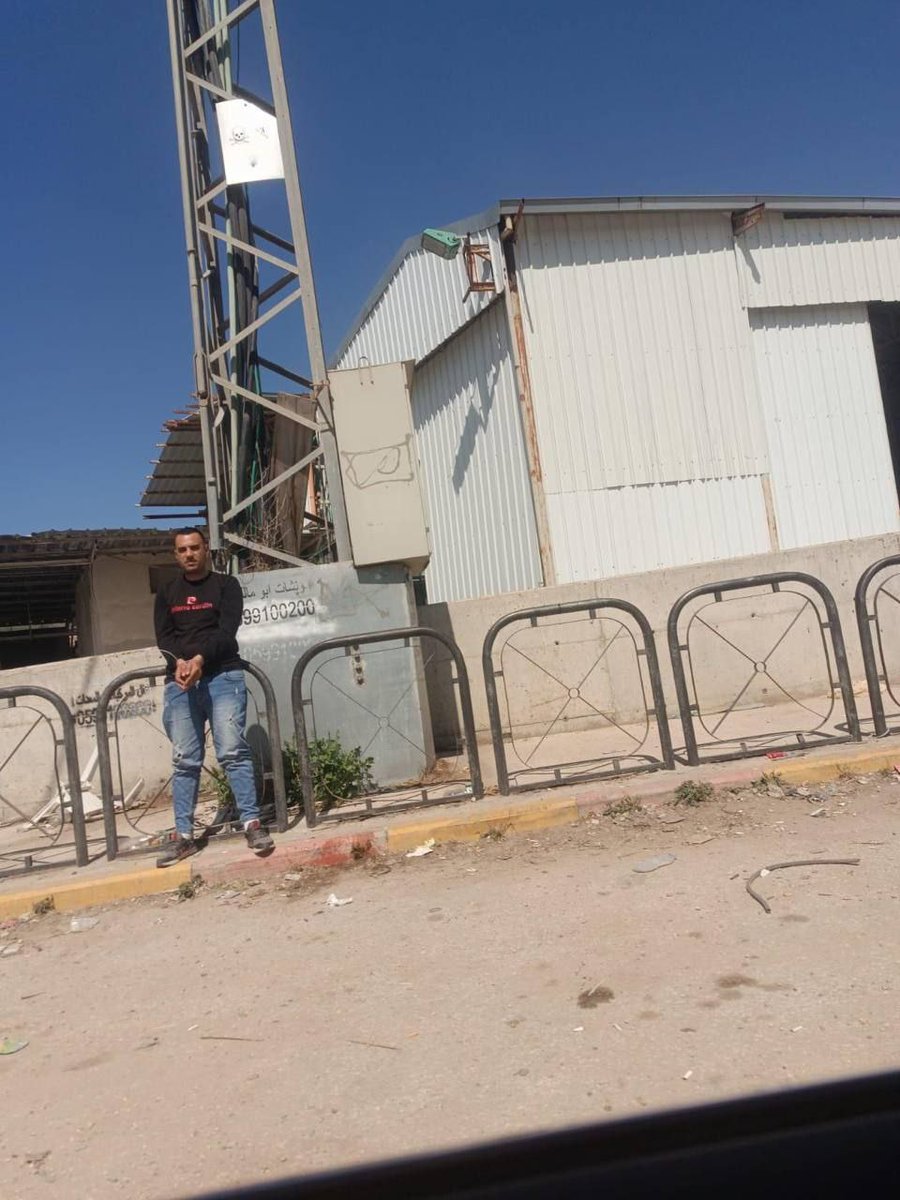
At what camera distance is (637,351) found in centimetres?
924

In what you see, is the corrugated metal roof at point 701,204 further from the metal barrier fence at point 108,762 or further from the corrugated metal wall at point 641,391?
the metal barrier fence at point 108,762

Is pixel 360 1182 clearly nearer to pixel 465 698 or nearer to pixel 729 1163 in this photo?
pixel 729 1163

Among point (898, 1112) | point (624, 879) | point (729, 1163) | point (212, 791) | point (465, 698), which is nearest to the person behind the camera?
point (729, 1163)

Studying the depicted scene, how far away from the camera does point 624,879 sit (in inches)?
165

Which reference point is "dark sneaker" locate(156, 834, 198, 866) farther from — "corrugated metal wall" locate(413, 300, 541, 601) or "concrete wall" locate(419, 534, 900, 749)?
"corrugated metal wall" locate(413, 300, 541, 601)

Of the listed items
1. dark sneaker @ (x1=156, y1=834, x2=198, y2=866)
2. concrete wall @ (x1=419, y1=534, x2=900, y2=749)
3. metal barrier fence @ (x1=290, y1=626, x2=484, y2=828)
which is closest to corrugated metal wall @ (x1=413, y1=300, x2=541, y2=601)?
concrete wall @ (x1=419, y1=534, x2=900, y2=749)

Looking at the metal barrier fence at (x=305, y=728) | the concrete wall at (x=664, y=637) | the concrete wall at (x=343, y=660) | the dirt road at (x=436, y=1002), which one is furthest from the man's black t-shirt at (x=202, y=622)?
the concrete wall at (x=664, y=637)

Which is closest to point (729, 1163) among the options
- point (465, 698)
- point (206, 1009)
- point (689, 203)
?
point (206, 1009)

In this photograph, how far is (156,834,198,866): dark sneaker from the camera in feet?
16.2

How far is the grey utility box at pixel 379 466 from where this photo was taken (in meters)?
6.24

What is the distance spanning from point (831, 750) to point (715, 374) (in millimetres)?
5211

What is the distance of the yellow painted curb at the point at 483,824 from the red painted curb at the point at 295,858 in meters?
0.18

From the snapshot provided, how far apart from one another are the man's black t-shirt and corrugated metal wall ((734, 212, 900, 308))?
723cm

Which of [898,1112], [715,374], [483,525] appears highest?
[715,374]
